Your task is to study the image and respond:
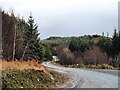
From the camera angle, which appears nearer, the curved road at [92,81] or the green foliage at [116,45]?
the curved road at [92,81]

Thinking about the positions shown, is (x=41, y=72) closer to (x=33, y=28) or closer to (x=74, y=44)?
(x=33, y=28)

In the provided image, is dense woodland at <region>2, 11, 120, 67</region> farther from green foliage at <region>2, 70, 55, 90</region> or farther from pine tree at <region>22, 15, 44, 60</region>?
green foliage at <region>2, 70, 55, 90</region>

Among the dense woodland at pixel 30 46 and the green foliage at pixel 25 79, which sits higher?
the dense woodland at pixel 30 46

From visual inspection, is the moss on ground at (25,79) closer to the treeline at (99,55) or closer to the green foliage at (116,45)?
the treeline at (99,55)

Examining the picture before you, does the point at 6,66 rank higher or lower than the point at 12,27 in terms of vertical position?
lower

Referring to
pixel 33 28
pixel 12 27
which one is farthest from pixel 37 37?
pixel 12 27

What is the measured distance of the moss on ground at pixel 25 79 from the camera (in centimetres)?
1856

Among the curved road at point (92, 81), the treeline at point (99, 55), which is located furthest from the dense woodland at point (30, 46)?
the curved road at point (92, 81)

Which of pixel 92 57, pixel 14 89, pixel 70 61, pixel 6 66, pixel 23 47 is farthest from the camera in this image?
pixel 70 61

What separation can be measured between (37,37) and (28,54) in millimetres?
12309

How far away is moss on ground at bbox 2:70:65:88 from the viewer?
60.9 ft

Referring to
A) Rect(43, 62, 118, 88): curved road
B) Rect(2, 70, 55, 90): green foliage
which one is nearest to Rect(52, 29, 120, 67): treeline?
Rect(43, 62, 118, 88): curved road

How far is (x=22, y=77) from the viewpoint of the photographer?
816 inches

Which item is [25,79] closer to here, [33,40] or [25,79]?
[25,79]
